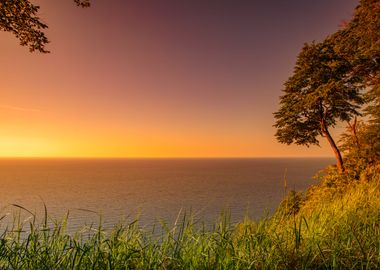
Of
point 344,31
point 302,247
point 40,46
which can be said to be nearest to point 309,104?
point 344,31

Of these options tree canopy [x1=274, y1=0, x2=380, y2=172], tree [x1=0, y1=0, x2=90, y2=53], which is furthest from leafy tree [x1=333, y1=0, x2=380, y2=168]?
tree [x1=0, y1=0, x2=90, y2=53]

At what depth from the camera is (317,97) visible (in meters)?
23.4

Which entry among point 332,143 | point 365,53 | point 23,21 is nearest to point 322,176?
point 332,143

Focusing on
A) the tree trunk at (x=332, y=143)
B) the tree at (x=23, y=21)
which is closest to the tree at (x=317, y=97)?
the tree trunk at (x=332, y=143)

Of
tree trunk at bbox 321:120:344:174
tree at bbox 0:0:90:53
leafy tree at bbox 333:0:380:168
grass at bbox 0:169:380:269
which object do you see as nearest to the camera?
grass at bbox 0:169:380:269

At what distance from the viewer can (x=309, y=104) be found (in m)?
24.2

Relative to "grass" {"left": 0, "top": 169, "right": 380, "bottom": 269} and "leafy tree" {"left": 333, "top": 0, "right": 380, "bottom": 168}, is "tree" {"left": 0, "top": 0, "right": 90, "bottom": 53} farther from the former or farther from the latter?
"leafy tree" {"left": 333, "top": 0, "right": 380, "bottom": 168}

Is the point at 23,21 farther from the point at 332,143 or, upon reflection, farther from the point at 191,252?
the point at 332,143

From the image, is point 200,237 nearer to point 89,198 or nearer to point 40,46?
point 40,46

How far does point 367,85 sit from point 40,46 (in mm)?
25878

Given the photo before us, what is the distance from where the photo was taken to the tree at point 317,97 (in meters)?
23.6

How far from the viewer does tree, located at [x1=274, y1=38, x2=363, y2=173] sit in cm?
2362

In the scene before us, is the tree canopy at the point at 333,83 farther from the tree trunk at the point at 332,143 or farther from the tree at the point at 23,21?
the tree at the point at 23,21

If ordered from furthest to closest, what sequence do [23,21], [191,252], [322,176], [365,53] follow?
[322,176], [365,53], [23,21], [191,252]
